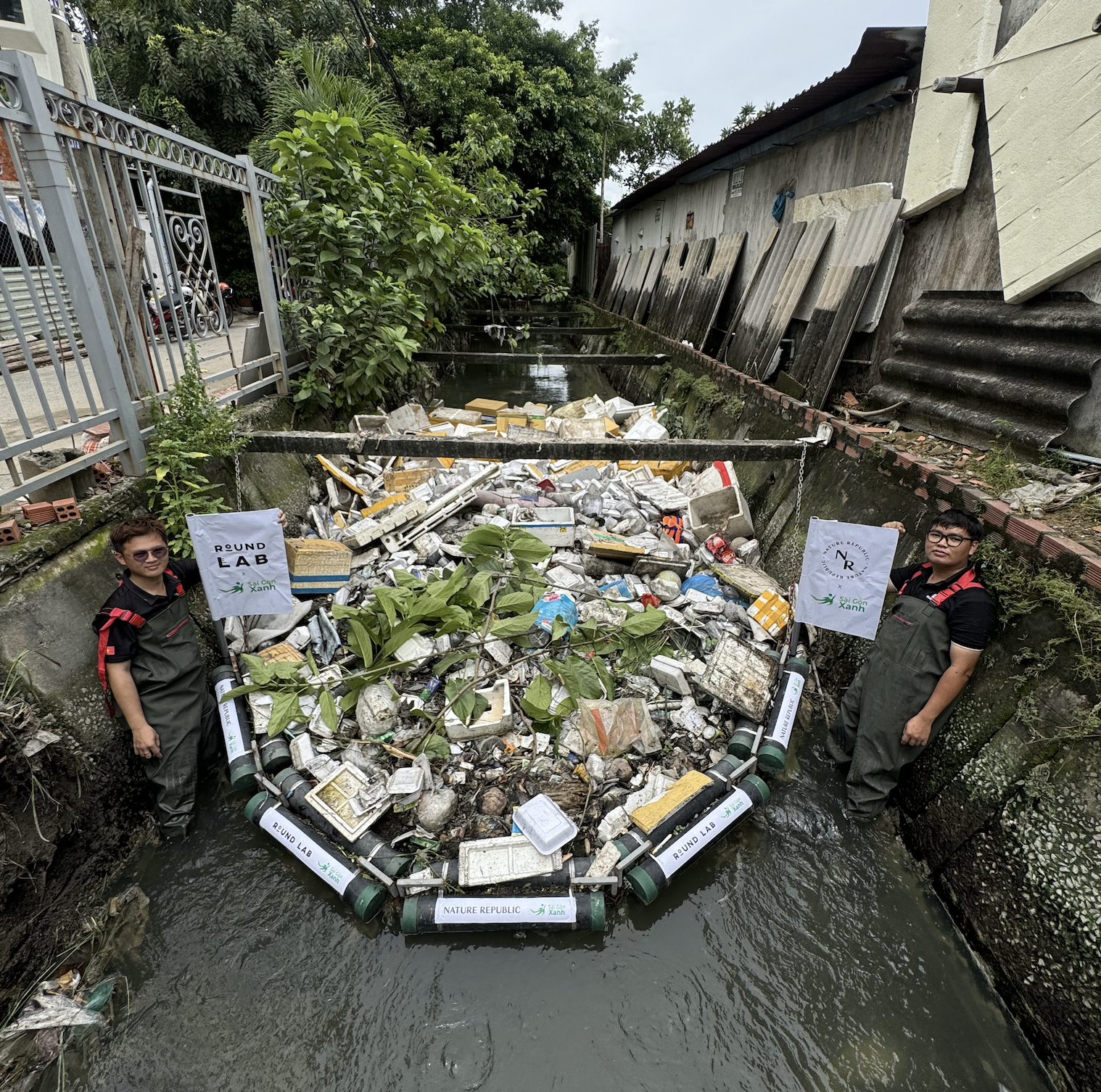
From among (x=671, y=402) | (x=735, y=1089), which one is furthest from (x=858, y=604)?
(x=671, y=402)

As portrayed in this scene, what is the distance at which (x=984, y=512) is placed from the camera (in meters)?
2.86

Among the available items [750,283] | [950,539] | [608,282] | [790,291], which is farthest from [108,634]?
[608,282]

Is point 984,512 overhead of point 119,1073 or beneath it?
overhead

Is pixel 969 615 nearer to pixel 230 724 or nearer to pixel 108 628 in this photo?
pixel 230 724

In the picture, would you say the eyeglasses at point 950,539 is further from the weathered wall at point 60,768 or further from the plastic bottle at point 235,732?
the weathered wall at point 60,768

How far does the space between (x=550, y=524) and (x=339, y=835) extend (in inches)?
105

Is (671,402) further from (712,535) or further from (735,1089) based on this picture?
(735,1089)

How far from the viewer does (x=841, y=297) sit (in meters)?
5.19

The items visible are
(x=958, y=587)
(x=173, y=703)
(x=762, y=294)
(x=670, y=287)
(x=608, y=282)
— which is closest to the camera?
(x=958, y=587)

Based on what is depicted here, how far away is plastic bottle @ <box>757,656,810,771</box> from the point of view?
2.99 metres

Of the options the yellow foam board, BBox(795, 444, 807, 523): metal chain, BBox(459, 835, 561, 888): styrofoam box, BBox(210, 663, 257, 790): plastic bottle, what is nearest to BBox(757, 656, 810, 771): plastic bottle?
the yellow foam board

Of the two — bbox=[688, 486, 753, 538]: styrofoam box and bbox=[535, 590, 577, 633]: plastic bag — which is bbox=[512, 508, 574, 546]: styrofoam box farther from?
bbox=[688, 486, 753, 538]: styrofoam box

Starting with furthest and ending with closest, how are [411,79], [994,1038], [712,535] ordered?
[411,79] < [712,535] < [994,1038]

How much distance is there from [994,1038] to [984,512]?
7.11 feet
